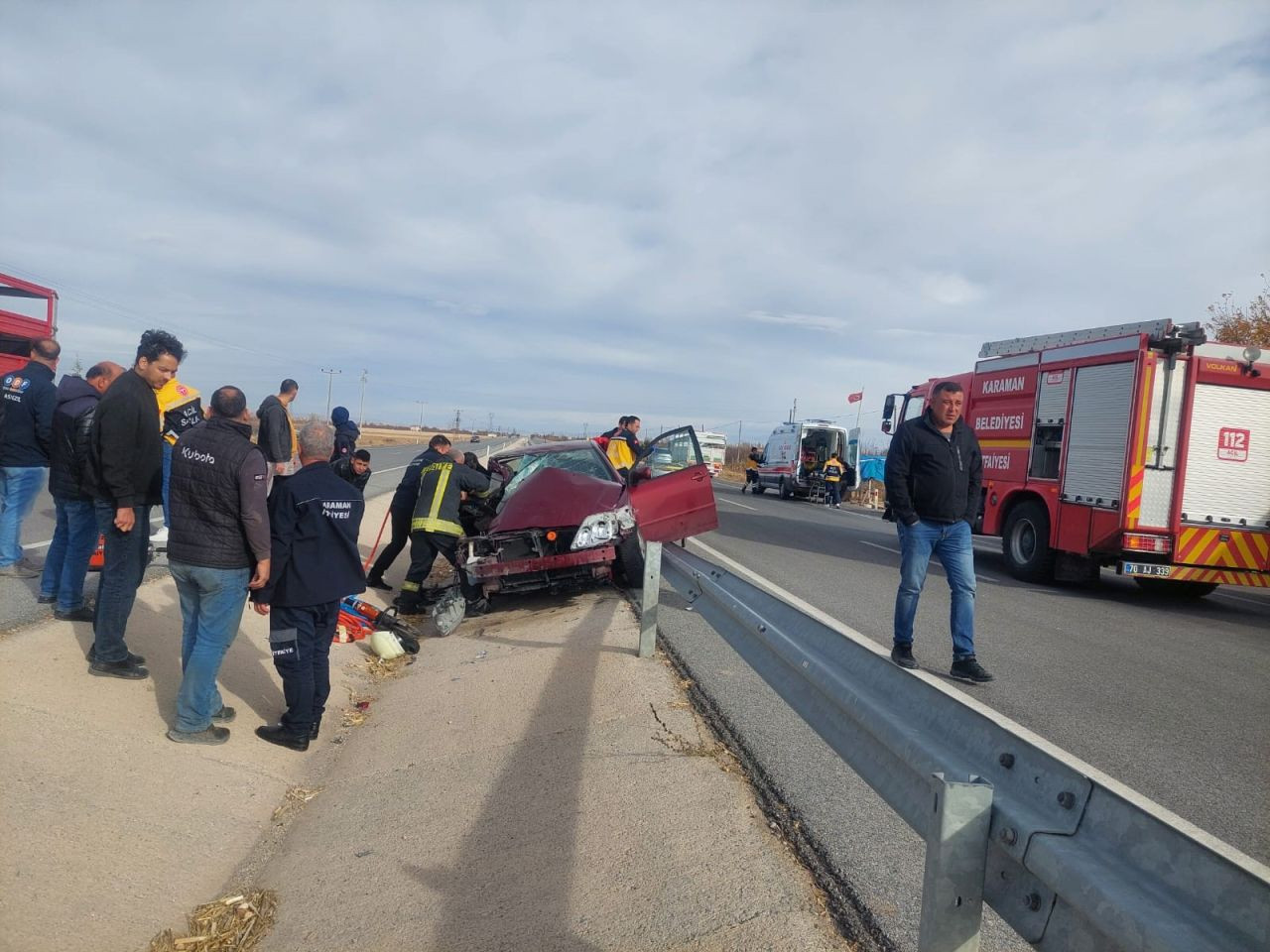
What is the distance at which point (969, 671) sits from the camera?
18.2ft

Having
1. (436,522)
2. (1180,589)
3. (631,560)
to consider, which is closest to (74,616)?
(436,522)

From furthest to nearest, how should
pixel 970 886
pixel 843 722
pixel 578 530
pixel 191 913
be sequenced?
1. pixel 578 530
2. pixel 191 913
3. pixel 843 722
4. pixel 970 886

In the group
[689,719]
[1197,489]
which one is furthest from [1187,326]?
[689,719]

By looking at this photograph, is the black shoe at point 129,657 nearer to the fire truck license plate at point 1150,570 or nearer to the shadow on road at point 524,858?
the shadow on road at point 524,858

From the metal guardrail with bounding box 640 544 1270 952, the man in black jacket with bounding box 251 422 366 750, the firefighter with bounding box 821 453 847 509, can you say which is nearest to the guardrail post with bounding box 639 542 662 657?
the man in black jacket with bounding box 251 422 366 750

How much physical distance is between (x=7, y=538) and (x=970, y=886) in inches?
303

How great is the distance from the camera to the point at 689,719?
4355mm

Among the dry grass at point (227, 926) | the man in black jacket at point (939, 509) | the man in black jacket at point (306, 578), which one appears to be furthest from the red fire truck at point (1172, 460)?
the dry grass at point (227, 926)

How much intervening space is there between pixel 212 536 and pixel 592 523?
3563 mm

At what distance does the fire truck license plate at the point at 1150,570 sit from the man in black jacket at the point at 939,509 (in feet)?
16.7

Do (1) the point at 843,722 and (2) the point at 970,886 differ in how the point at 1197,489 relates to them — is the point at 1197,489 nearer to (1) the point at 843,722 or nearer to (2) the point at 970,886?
(1) the point at 843,722

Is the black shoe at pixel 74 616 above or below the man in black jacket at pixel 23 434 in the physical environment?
below

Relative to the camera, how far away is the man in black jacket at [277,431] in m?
9.41

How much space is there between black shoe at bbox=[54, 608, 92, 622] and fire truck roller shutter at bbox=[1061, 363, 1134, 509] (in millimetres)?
9927
